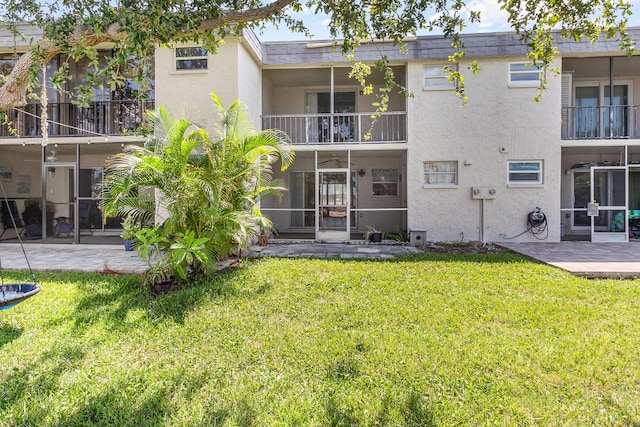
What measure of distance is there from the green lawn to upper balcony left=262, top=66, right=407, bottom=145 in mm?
Result: 7013

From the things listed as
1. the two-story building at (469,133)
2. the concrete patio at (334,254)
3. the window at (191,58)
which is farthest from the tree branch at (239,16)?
the window at (191,58)

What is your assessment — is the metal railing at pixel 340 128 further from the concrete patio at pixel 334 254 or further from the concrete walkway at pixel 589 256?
the concrete walkway at pixel 589 256

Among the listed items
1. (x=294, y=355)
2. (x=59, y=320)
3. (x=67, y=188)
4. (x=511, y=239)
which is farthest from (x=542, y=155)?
(x=67, y=188)

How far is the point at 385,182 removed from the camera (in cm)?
1348

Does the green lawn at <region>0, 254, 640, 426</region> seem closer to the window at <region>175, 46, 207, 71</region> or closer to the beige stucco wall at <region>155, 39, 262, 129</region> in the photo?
the beige stucco wall at <region>155, 39, 262, 129</region>

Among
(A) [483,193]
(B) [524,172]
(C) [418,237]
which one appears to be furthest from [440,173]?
(B) [524,172]

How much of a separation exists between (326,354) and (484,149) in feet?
31.0

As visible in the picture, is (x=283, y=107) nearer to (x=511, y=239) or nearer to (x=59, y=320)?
(x=511, y=239)

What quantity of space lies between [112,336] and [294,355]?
2132 millimetres

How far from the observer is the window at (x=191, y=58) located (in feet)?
31.6

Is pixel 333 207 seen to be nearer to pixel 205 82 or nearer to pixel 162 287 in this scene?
pixel 205 82

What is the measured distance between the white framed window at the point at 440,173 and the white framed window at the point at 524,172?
5.47 feet

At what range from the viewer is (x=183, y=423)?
2441 millimetres

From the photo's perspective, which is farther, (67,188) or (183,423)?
(67,188)
